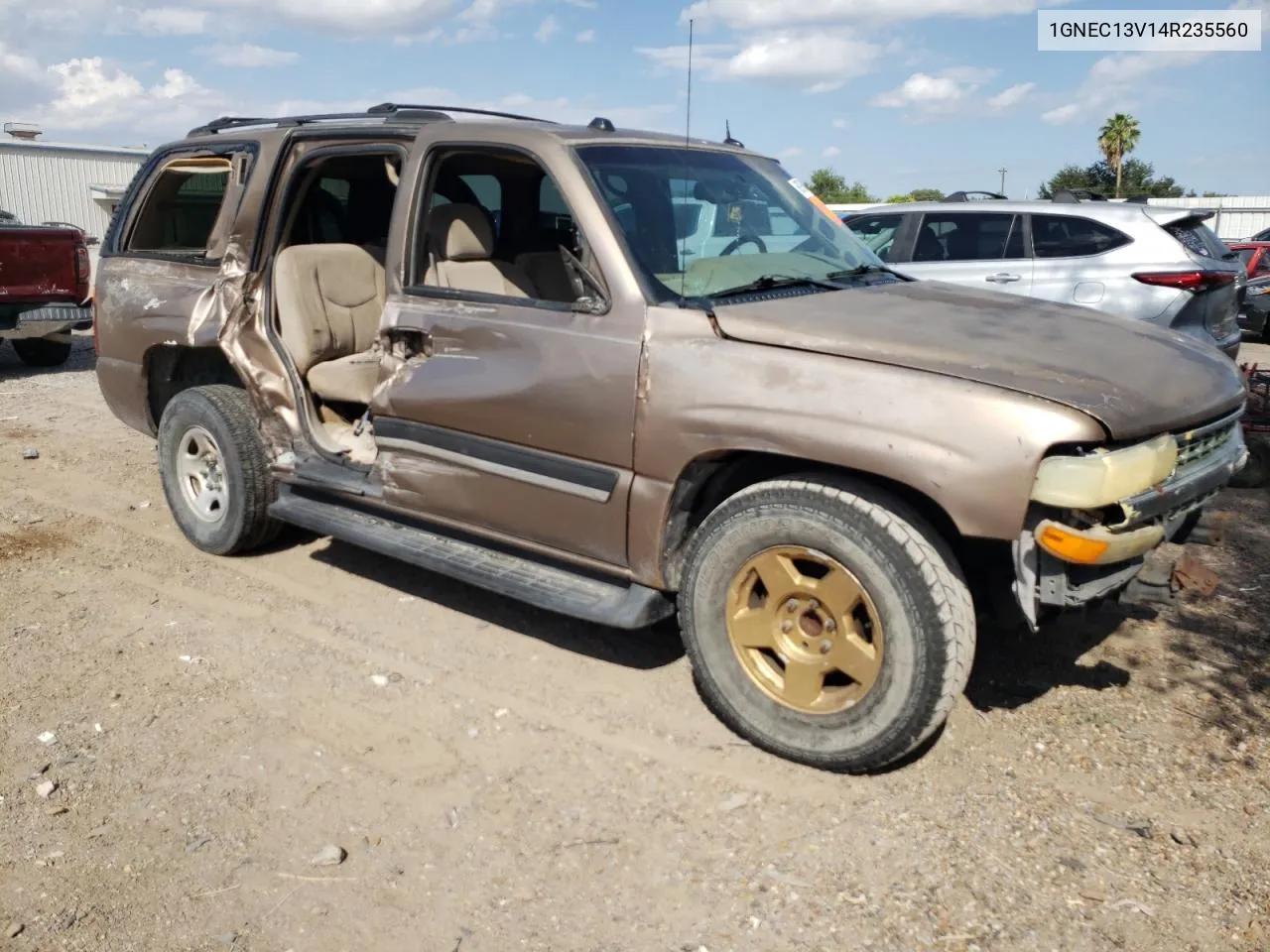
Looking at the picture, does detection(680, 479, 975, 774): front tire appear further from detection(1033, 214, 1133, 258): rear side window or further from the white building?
the white building

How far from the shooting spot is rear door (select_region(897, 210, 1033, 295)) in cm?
796

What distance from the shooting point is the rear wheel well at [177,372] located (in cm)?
537

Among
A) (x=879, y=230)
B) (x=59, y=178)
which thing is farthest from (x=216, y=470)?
(x=59, y=178)

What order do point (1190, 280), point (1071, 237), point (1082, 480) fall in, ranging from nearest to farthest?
point (1082, 480)
point (1190, 280)
point (1071, 237)

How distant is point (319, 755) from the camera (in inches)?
137

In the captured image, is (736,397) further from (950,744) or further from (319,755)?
(319,755)

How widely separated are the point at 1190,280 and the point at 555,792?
5935 millimetres

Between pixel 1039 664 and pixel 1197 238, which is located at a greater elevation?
pixel 1197 238

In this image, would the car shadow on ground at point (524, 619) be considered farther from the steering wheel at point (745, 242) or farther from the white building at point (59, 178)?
the white building at point (59, 178)

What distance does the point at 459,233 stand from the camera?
4.36 meters

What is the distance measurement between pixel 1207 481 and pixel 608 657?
2.23 m

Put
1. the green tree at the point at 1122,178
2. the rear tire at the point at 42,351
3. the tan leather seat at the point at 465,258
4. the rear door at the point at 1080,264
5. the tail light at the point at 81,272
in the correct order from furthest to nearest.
→ the green tree at the point at 1122,178 → the rear tire at the point at 42,351 → the tail light at the point at 81,272 → the rear door at the point at 1080,264 → the tan leather seat at the point at 465,258

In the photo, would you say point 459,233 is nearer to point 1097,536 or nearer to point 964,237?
point 1097,536

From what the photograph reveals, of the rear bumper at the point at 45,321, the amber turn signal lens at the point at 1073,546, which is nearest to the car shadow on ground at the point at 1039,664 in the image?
the amber turn signal lens at the point at 1073,546
